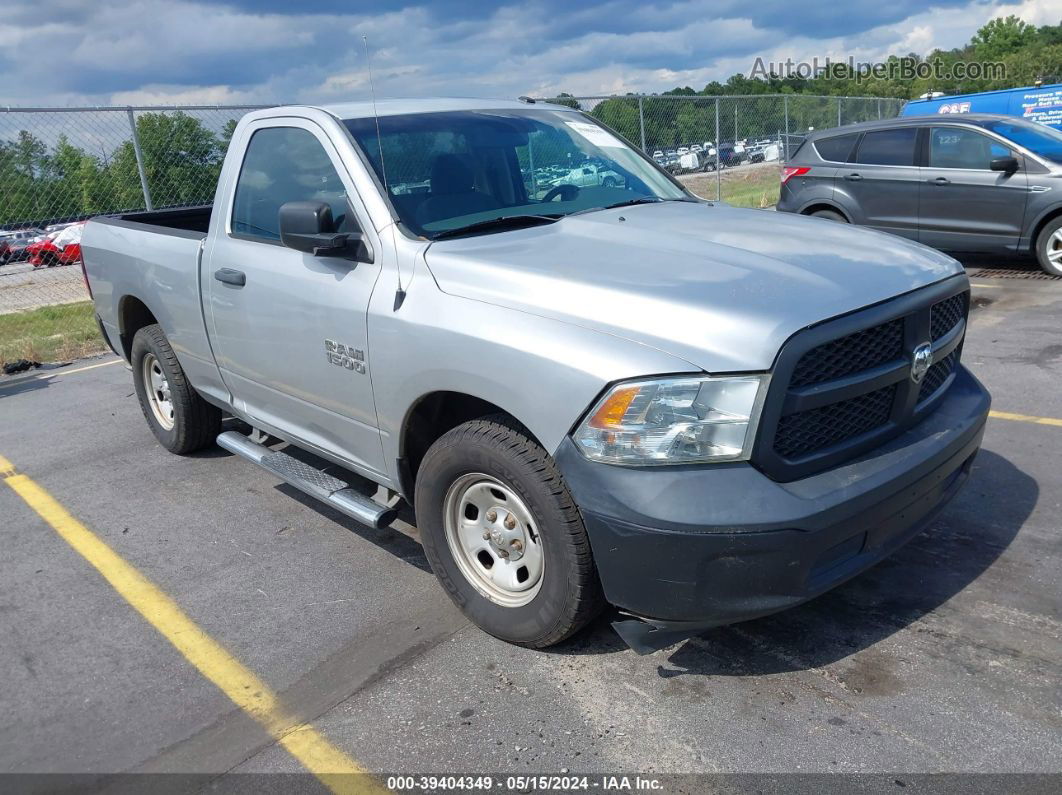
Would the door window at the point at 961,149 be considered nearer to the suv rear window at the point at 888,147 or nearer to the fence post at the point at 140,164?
the suv rear window at the point at 888,147

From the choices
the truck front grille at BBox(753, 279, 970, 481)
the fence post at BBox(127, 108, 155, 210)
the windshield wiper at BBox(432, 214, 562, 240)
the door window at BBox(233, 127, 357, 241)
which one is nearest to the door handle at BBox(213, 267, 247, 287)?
the door window at BBox(233, 127, 357, 241)

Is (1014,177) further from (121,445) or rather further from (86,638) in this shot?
(86,638)

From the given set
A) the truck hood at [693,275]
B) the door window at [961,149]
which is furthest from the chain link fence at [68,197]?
the truck hood at [693,275]

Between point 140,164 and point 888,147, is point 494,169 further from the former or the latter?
point 140,164

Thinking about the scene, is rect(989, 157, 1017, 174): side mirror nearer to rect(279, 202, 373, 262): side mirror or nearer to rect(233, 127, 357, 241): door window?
rect(233, 127, 357, 241): door window

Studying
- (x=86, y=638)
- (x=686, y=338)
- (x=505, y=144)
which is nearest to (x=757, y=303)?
(x=686, y=338)

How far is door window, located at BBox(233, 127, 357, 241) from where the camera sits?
388cm

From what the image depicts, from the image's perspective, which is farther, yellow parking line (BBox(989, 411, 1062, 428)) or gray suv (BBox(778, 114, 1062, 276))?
gray suv (BBox(778, 114, 1062, 276))

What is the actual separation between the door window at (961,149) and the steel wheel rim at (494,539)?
8.65m

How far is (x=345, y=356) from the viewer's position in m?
3.64

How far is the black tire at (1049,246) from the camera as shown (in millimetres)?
9344

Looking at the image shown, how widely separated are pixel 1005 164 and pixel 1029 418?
5.21 m

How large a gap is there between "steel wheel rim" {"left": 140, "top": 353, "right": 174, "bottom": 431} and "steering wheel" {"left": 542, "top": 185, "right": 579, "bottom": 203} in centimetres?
297

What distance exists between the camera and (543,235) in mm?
3557
